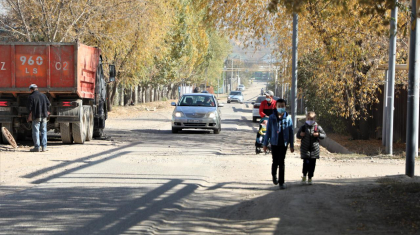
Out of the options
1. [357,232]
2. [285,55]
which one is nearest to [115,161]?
[357,232]

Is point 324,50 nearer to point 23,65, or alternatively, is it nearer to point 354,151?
point 354,151

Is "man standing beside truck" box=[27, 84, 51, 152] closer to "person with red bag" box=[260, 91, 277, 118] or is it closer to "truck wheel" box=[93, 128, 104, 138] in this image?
"truck wheel" box=[93, 128, 104, 138]

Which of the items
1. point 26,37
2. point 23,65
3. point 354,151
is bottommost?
point 354,151

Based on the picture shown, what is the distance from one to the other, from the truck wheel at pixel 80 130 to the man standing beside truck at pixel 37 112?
1539 mm

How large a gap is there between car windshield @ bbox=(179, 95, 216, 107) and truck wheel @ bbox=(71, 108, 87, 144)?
6.53 meters

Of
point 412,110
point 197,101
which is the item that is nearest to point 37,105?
point 197,101

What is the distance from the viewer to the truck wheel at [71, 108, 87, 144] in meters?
17.1

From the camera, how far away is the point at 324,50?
60.0 ft

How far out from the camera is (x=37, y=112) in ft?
50.1

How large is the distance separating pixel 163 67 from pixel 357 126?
33.1 m

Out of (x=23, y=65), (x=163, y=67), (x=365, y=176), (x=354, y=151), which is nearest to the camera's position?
(x=365, y=176)

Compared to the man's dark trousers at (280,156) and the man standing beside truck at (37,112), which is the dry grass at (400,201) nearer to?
the man's dark trousers at (280,156)

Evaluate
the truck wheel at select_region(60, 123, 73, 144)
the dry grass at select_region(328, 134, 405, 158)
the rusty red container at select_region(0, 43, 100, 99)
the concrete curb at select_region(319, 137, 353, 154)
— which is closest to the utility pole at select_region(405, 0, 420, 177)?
the dry grass at select_region(328, 134, 405, 158)

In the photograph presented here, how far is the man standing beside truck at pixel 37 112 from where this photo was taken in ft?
50.1
